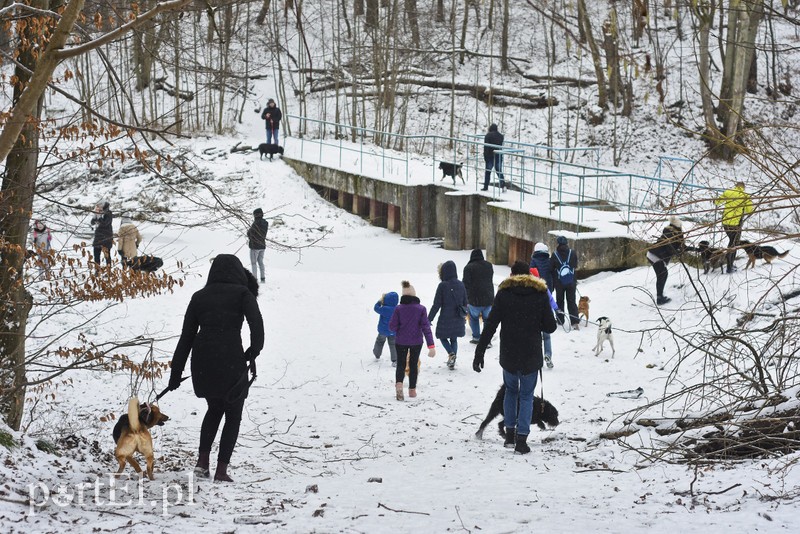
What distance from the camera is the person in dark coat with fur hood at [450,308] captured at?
11959 mm

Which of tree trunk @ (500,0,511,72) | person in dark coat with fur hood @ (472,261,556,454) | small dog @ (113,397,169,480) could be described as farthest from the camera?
tree trunk @ (500,0,511,72)

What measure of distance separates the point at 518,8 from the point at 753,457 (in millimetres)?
41586

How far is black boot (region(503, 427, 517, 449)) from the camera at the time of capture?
7941mm

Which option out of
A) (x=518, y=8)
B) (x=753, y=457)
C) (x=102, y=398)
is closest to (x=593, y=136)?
(x=518, y=8)

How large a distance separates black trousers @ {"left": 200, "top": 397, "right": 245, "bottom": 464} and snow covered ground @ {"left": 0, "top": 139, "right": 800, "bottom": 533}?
0.27 metres

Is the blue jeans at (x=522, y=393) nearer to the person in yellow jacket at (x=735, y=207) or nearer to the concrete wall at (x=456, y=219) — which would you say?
the person in yellow jacket at (x=735, y=207)

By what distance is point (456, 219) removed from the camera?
70.6 feet

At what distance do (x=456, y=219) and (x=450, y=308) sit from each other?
970cm

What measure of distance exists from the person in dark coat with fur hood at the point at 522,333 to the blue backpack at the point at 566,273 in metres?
5.79

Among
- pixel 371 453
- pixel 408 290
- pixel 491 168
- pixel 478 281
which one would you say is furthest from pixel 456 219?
pixel 371 453

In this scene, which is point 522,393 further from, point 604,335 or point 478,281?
point 478,281

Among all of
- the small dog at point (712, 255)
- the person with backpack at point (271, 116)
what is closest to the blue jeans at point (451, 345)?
the small dog at point (712, 255)

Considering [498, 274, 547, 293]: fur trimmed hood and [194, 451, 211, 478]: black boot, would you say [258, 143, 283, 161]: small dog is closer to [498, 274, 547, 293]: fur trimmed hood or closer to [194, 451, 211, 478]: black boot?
[498, 274, 547, 293]: fur trimmed hood

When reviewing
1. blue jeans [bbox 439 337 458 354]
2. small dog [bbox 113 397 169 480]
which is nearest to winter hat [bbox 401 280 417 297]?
blue jeans [bbox 439 337 458 354]
